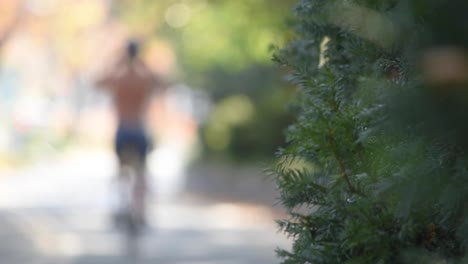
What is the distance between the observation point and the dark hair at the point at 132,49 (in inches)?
458

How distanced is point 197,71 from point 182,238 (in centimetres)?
1249

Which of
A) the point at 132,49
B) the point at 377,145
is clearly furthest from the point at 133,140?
the point at 377,145

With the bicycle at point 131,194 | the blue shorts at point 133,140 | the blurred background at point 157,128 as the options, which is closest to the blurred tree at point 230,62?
the blurred background at point 157,128

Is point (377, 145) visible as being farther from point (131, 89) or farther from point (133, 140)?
point (131, 89)

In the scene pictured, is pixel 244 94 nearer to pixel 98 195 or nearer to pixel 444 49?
pixel 98 195

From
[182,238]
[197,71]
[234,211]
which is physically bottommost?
[182,238]

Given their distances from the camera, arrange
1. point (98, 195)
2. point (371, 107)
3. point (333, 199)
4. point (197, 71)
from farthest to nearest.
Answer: point (197, 71)
point (98, 195)
point (333, 199)
point (371, 107)

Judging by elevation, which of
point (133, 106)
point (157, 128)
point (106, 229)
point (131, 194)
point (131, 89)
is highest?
point (157, 128)

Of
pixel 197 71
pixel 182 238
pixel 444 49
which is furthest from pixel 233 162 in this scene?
pixel 444 49

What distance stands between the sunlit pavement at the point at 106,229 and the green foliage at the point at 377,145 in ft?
21.5

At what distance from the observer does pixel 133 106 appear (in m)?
12.0

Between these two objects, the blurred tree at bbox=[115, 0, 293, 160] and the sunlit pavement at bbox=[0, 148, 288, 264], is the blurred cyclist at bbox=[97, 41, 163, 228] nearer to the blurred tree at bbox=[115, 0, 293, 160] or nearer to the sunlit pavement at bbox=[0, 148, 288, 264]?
the sunlit pavement at bbox=[0, 148, 288, 264]

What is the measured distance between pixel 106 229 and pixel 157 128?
77.2ft

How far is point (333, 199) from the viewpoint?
3568 mm
